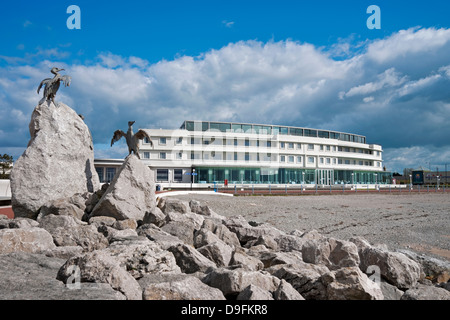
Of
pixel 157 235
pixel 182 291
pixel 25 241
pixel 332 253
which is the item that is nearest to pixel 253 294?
pixel 182 291

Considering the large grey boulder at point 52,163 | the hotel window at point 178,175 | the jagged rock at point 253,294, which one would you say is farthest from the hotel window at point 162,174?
the jagged rock at point 253,294

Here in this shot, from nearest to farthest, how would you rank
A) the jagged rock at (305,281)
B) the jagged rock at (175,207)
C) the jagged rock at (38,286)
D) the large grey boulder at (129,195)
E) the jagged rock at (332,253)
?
the jagged rock at (38,286)
the jagged rock at (305,281)
the jagged rock at (332,253)
the large grey boulder at (129,195)
the jagged rock at (175,207)

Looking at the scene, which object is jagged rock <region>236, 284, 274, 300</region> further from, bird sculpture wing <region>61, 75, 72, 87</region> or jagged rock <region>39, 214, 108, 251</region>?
bird sculpture wing <region>61, 75, 72, 87</region>

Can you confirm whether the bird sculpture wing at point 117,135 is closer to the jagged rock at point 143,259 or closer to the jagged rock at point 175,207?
the jagged rock at point 175,207

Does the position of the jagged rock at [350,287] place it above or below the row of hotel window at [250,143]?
below

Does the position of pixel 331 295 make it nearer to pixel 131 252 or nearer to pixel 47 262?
pixel 131 252

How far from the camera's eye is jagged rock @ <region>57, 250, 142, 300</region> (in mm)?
3990

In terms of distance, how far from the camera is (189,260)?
5.46 meters

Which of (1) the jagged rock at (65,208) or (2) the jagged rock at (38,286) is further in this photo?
(1) the jagged rock at (65,208)

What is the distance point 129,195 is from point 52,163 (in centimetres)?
284

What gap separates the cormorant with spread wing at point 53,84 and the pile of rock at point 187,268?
5.04m

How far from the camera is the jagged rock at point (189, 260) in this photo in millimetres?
5375

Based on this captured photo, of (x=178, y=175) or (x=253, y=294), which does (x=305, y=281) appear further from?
(x=178, y=175)
